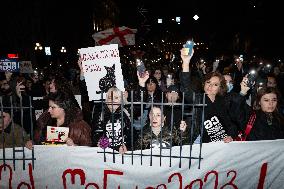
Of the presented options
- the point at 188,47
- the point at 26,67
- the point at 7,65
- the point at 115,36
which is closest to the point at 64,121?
the point at 188,47

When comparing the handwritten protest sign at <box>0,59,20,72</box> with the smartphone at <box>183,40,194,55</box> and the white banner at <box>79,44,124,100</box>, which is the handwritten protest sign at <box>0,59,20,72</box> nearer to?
the white banner at <box>79,44,124,100</box>

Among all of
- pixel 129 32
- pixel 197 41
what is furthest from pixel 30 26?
pixel 197 41

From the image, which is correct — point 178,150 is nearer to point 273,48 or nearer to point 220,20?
point 273,48

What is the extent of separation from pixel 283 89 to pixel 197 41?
59.6 m

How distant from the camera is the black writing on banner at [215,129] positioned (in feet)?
15.0

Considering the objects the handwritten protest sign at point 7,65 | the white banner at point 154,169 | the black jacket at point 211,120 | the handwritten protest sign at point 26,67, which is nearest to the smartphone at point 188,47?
the black jacket at point 211,120

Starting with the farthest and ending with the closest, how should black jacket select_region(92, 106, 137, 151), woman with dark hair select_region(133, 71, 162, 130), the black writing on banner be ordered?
1. woman with dark hair select_region(133, 71, 162, 130)
2. the black writing on banner
3. black jacket select_region(92, 106, 137, 151)

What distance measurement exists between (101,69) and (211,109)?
6.00ft

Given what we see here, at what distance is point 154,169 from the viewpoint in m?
3.88

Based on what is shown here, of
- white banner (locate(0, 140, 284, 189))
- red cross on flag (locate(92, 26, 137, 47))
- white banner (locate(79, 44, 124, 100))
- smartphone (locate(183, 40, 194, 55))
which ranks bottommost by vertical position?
white banner (locate(0, 140, 284, 189))

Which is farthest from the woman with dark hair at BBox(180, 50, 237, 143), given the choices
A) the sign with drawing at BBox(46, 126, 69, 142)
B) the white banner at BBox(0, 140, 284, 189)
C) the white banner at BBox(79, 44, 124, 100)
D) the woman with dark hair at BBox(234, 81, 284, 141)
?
the sign with drawing at BBox(46, 126, 69, 142)

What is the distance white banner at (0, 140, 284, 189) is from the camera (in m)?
3.88

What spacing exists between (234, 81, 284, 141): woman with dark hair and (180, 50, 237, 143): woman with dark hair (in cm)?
21

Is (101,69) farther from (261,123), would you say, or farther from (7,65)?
(7,65)
